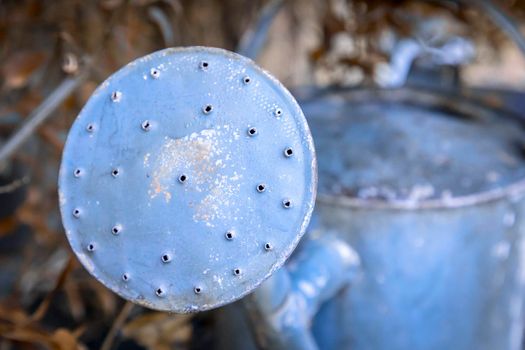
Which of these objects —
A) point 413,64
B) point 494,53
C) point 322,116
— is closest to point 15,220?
point 322,116

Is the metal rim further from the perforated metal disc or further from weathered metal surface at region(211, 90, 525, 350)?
the perforated metal disc

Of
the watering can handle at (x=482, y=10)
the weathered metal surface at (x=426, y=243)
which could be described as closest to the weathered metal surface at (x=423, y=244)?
the weathered metal surface at (x=426, y=243)

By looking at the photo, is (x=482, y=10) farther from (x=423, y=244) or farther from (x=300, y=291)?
(x=300, y=291)

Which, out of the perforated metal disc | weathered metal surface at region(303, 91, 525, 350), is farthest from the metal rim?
the perforated metal disc

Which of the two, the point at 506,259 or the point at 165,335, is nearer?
the point at 506,259

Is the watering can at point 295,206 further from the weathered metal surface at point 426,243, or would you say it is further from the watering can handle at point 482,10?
the watering can handle at point 482,10

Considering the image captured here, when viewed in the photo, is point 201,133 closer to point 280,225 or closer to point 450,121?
point 280,225

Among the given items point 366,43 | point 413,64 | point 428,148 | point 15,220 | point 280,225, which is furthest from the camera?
point 366,43

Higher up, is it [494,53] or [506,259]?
[506,259]
